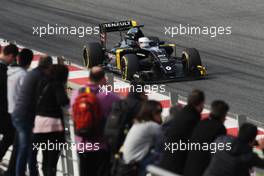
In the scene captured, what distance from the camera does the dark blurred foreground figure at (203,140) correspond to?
8.45 meters

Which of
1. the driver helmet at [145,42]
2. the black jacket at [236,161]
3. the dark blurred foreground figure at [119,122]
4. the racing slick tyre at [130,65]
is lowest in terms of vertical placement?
the racing slick tyre at [130,65]

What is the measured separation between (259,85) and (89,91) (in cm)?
1029

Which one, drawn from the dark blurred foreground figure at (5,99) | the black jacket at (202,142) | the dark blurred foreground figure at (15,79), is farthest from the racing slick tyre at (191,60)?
the black jacket at (202,142)

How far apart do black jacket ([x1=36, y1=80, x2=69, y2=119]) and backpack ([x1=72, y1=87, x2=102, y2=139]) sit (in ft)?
1.72

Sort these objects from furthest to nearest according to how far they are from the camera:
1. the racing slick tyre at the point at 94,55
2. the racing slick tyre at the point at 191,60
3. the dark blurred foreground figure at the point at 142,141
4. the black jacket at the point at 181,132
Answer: the racing slick tyre at the point at 94,55, the racing slick tyre at the point at 191,60, the black jacket at the point at 181,132, the dark blurred foreground figure at the point at 142,141

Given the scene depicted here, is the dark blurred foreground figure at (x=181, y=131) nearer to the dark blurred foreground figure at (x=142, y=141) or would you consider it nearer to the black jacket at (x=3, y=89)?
the dark blurred foreground figure at (x=142, y=141)

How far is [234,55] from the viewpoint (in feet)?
72.4

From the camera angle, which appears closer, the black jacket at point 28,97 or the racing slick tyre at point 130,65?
the black jacket at point 28,97

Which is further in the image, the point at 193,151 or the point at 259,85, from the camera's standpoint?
→ the point at 259,85

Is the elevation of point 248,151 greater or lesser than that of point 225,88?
greater

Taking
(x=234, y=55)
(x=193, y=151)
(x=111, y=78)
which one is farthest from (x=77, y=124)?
(x=234, y=55)

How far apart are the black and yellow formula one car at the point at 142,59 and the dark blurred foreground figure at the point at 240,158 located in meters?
10.0

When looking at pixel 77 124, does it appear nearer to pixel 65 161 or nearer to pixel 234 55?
pixel 65 161

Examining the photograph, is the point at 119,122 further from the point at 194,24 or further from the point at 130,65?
the point at 194,24
